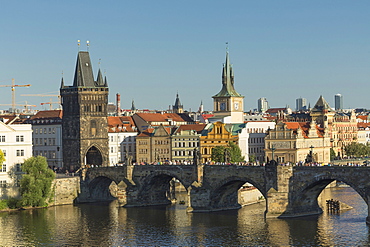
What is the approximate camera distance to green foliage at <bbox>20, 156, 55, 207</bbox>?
142375mm

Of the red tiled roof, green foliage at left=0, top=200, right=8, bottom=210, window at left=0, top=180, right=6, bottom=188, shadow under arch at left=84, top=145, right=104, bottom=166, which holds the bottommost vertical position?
green foliage at left=0, top=200, right=8, bottom=210

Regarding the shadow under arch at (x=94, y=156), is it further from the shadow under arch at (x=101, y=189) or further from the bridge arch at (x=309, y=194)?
the bridge arch at (x=309, y=194)

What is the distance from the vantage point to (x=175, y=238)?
114 metres

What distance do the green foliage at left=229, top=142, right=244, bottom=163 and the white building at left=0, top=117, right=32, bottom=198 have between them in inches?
1868

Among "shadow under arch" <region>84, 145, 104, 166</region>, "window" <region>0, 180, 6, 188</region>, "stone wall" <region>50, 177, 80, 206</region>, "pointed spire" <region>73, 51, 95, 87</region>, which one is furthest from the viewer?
"shadow under arch" <region>84, 145, 104, 166</region>

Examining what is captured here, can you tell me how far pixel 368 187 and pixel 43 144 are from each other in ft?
290

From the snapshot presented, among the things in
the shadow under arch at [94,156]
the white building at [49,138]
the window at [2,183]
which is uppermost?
the white building at [49,138]

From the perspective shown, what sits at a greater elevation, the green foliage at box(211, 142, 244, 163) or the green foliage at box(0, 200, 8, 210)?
the green foliage at box(211, 142, 244, 163)

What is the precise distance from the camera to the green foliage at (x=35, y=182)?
142375 millimetres

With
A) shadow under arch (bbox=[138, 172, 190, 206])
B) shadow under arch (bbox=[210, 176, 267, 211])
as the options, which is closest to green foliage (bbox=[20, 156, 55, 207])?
shadow under arch (bbox=[138, 172, 190, 206])

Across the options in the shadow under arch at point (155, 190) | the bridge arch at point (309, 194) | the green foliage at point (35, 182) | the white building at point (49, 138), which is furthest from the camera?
the white building at point (49, 138)

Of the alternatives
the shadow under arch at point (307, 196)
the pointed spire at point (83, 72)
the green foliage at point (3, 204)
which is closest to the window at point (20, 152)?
the green foliage at point (3, 204)

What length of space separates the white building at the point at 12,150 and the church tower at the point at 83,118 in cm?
2606

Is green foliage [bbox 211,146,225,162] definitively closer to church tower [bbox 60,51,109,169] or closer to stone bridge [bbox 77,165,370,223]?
church tower [bbox 60,51,109,169]
